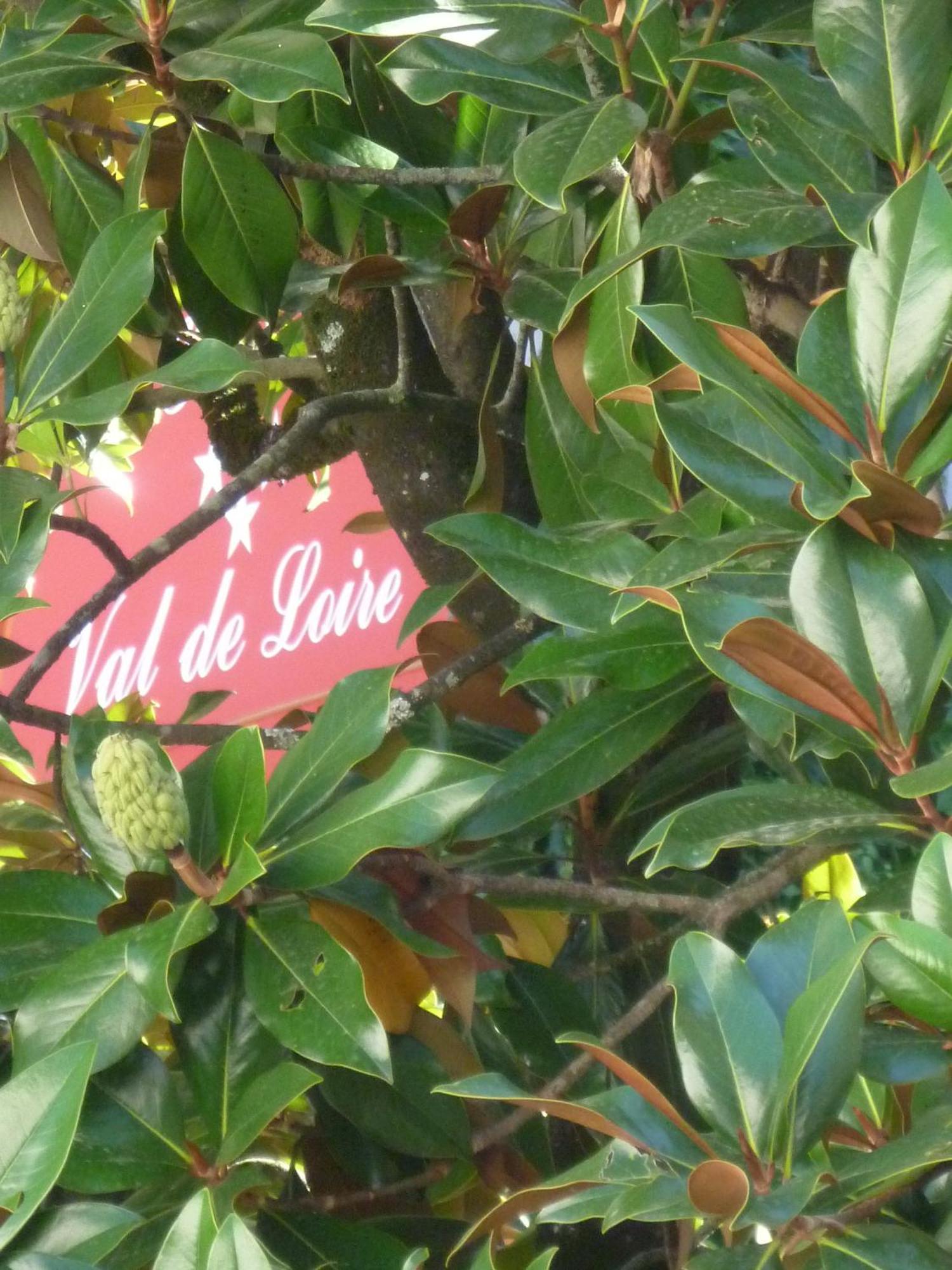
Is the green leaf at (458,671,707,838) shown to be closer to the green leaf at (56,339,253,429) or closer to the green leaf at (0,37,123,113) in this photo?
the green leaf at (56,339,253,429)

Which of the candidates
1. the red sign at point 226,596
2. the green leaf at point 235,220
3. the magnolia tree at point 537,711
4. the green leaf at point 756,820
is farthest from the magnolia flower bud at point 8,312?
the red sign at point 226,596

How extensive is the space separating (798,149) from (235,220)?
12.8 inches

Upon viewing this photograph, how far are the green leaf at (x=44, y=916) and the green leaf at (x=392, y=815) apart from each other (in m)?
0.12

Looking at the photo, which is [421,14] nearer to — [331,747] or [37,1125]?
[331,747]

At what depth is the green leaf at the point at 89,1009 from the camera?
1.73ft

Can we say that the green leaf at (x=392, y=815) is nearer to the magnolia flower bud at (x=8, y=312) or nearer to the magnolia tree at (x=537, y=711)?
the magnolia tree at (x=537, y=711)

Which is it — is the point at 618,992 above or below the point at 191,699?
below

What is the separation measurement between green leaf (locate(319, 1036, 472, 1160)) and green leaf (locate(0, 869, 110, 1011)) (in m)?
0.14

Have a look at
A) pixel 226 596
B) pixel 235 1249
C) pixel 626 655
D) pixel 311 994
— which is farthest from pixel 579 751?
pixel 226 596

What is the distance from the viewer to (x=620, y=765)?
63 cm

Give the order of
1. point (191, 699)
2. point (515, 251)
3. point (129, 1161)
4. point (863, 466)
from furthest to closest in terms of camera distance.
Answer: point (191, 699), point (515, 251), point (129, 1161), point (863, 466)

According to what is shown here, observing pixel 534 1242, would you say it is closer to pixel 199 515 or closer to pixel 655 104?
pixel 199 515

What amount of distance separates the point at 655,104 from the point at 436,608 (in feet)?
1.01

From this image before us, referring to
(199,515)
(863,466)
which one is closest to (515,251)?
(199,515)
